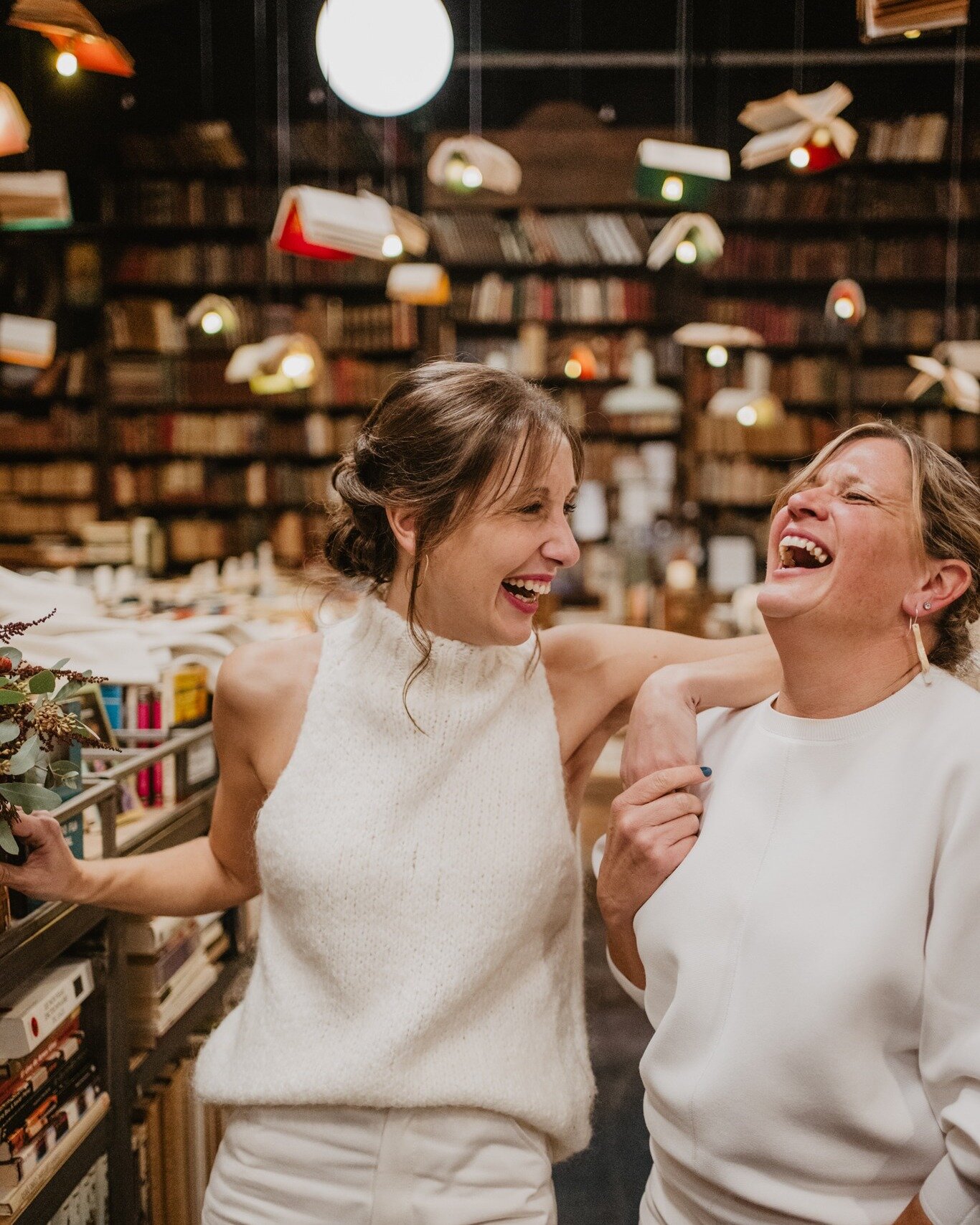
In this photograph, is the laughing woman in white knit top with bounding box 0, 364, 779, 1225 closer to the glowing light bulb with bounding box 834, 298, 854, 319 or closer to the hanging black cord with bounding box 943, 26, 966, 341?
the glowing light bulb with bounding box 834, 298, 854, 319

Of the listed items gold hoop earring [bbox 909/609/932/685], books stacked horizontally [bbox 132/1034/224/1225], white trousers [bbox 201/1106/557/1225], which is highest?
gold hoop earring [bbox 909/609/932/685]

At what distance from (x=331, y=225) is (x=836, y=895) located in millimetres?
3397

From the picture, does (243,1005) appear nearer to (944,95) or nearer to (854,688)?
(854,688)

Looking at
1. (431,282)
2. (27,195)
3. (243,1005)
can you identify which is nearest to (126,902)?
(243,1005)

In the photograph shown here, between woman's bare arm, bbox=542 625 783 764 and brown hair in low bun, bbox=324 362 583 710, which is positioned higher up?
brown hair in low bun, bbox=324 362 583 710

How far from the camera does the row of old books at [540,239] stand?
21.5ft

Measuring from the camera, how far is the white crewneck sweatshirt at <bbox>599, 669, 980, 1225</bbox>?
944 mm

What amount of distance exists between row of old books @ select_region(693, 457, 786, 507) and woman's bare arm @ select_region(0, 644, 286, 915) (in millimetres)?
5537

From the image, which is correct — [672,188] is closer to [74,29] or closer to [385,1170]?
[74,29]

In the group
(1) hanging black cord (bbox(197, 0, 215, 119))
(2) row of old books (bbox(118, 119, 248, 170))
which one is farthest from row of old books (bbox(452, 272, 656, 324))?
(1) hanging black cord (bbox(197, 0, 215, 119))

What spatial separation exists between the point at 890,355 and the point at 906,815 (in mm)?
6589

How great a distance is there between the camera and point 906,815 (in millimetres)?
1005

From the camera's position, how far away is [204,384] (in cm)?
670

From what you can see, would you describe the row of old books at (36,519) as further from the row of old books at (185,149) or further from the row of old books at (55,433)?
the row of old books at (185,149)
